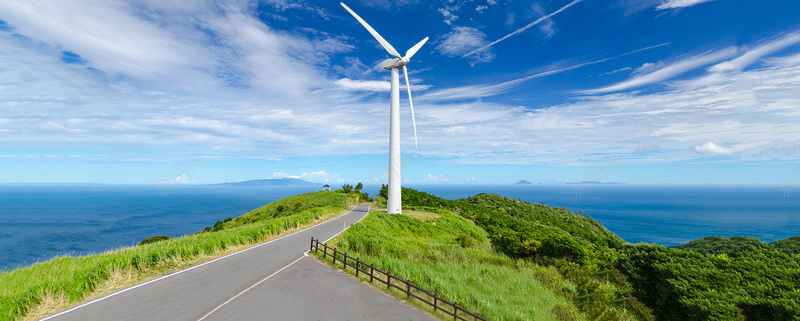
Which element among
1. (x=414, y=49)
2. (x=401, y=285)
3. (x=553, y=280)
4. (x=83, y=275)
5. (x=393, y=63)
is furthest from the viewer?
(x=414, y=49)

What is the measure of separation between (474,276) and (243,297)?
13.3 m

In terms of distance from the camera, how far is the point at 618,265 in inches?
784

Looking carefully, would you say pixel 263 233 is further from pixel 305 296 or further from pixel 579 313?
pixel 579 313

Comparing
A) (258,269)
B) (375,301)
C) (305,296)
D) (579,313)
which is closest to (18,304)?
(258,269)

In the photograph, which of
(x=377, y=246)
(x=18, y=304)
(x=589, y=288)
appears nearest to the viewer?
(x=18, y=304)

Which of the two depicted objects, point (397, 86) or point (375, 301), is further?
point (397, 86)

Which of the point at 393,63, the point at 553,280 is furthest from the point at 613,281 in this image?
the point at 393,63

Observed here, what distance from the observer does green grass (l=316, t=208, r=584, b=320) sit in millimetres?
14680

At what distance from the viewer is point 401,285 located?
1722cm

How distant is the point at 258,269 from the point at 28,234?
18588 cm

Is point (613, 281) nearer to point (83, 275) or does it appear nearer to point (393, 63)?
point (83, 275)

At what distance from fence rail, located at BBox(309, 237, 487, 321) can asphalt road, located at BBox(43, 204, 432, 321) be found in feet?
2.62

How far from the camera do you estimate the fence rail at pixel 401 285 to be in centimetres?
1330

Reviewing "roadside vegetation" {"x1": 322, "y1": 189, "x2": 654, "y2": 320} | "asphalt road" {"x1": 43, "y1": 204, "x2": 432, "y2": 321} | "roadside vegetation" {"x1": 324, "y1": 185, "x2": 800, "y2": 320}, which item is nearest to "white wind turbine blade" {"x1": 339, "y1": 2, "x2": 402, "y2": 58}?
"roadside vegetation" {"x1": 322, "y1": 189, "x2": 654, "y2": 320}
